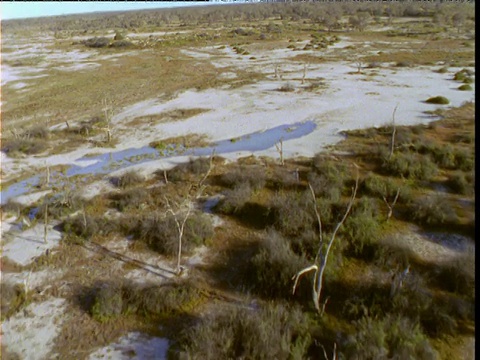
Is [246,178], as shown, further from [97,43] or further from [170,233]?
[97,43]

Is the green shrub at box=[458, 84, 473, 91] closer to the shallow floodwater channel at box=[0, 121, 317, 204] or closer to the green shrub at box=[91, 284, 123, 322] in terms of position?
the shallow floodwater channel at box=[0, 121, 317, 204]

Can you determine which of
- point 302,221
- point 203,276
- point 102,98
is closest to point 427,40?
point 102,98

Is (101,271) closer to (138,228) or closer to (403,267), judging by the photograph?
(138,228)

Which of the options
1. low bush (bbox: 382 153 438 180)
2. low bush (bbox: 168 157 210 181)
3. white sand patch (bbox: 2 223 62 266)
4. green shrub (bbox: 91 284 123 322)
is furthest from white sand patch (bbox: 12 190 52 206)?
low bush (bbox: 382 153 438 180)

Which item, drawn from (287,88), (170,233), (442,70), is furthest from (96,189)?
(442,70)

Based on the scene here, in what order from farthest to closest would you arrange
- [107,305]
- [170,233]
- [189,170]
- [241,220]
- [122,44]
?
[122,44], [189,170], [241,220], [170,233], [107,305]

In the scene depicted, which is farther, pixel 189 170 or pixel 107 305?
pixel 189 170
